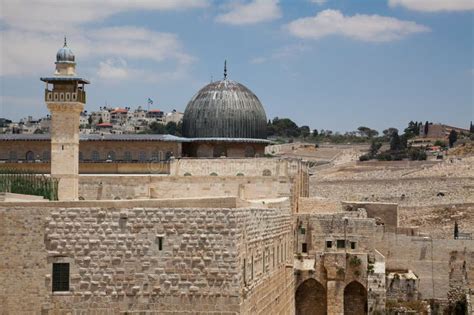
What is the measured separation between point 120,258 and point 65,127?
9.34 metres

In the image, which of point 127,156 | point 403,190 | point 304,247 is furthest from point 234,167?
point 403,190

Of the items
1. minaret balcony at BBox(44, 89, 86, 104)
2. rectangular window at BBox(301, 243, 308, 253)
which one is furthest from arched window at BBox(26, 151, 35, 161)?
rectangular window at BBox(301, 243, 308, 253)

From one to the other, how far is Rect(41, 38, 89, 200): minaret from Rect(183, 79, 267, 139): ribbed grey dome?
22.9ft

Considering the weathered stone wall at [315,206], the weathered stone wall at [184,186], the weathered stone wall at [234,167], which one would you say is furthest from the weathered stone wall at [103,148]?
the weathered stone wall at [315,206]

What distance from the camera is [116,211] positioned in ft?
52.4

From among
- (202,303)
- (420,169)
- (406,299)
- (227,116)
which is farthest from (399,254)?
(420,169)

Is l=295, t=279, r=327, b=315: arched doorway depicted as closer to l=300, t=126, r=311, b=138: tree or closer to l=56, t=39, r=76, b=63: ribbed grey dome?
l=56, t=39, r=76, b=63: ribbed grey dome

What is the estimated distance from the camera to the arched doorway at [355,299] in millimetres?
28000

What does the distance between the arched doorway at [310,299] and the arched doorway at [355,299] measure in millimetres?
676

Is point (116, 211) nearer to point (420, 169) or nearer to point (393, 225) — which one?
point (393, 225)

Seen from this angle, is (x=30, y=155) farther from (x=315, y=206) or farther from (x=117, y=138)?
(x=315, y=206)

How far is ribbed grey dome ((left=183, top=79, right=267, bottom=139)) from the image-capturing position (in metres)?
31.1

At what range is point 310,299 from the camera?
28453 millimetres

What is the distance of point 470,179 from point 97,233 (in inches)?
1668
